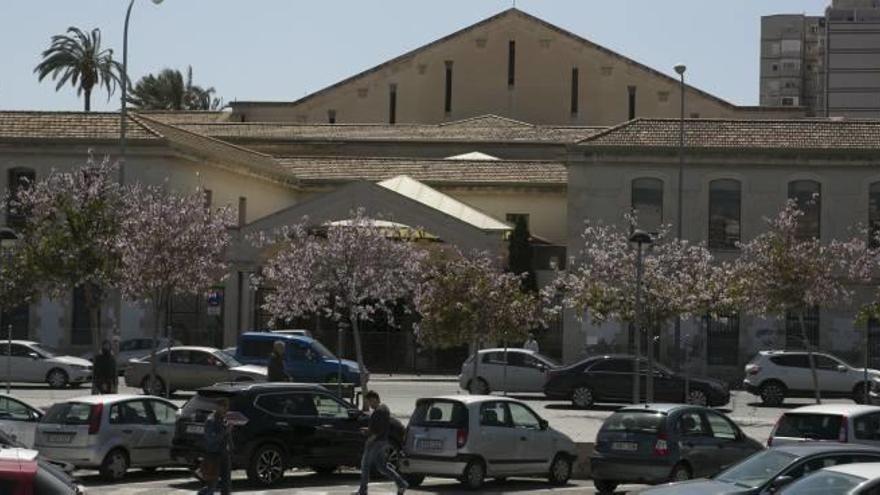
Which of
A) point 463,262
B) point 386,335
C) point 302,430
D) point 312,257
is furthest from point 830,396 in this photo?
point 302,430

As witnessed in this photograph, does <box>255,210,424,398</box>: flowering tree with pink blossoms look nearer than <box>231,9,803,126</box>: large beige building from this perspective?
Yes

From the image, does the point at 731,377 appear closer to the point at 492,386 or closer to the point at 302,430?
the point at 492,386

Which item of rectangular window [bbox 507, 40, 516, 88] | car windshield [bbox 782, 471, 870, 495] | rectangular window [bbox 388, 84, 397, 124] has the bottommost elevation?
car windshield [bbox 782, 471, 870, 495]

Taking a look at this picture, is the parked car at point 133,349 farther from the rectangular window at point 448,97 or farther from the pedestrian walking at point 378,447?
the rectangular window at point 448,97

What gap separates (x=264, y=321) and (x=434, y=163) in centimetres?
1296

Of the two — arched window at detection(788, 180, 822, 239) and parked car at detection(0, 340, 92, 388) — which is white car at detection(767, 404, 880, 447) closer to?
parked car at detection(0, 340, 92, 388)

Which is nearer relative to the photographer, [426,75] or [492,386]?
[492,386]

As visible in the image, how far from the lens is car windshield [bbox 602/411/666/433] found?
77.5 ft

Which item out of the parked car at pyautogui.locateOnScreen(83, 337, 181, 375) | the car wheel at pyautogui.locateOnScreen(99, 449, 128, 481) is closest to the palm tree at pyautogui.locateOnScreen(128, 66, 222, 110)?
the parked car at pyautogui.locateOnScreen(83, 337, 181, 375)

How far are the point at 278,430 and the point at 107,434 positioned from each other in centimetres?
277

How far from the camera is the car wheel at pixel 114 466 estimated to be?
24844mm

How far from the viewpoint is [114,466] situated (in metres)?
25.0

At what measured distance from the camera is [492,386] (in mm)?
42312

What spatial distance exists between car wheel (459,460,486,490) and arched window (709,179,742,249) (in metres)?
30.1
